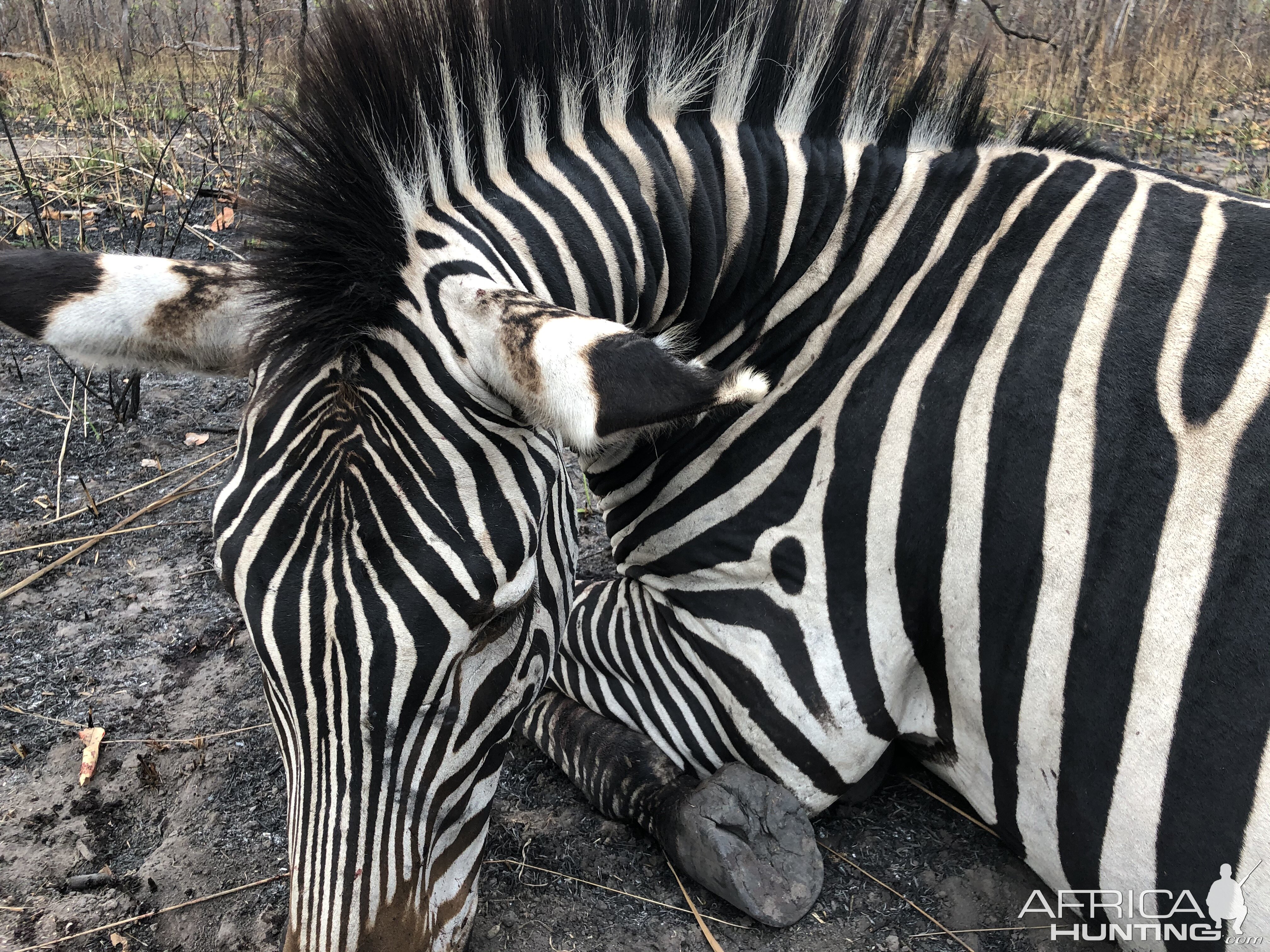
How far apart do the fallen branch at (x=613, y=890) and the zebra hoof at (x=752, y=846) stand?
70 millimetres

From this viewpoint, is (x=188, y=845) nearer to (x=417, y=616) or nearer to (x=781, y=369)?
(x=417, y=616)

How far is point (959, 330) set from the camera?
258 centimetres

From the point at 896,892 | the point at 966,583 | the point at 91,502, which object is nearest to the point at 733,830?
the point at 896,892

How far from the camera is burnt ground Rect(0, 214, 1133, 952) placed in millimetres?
2666

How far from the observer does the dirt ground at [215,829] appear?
266 cm

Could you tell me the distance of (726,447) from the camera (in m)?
2.80

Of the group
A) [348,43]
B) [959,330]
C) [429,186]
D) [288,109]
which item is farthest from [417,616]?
[959,330]

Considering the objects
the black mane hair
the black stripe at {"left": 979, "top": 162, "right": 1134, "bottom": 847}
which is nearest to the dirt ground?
the black stripe at {"left": 979, "top": 162, "right": 1134, "bottom": 847}

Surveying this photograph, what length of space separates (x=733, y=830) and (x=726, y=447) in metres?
1.21

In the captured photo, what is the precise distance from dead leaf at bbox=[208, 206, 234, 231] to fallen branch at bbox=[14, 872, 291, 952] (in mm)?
5389

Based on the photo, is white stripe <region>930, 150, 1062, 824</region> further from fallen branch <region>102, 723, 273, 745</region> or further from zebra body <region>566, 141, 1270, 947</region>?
fallen branch <region>102, 723, 273, 745</region>

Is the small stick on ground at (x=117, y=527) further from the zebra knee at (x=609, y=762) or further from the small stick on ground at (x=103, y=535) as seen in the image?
the zebra knee at (x=609, y=762)

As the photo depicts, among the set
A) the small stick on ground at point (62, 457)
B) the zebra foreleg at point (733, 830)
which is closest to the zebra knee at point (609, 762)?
the zebra foreleg at point (733, 830)

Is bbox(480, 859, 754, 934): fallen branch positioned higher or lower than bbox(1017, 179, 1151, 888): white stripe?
lower
